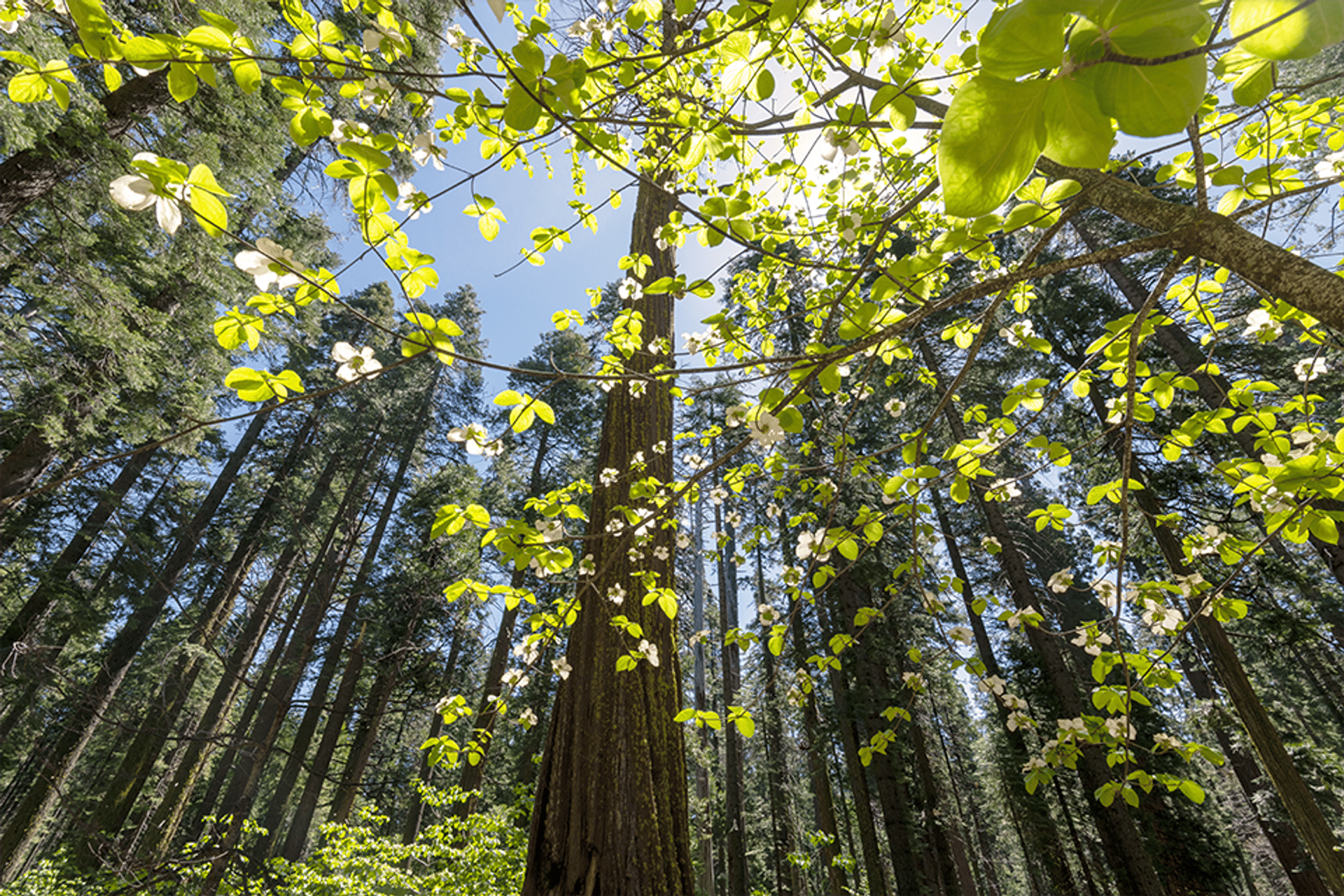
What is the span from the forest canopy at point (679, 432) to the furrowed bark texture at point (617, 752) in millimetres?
15

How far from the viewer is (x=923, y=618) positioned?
10.2 meters

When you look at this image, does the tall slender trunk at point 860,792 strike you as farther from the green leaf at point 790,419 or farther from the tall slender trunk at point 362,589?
the green leaf at point 790,419

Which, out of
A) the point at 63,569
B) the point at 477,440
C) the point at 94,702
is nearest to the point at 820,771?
the point at 94,702

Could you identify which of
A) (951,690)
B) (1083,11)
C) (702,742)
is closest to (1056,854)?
(951,690)

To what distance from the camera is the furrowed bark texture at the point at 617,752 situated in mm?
1561

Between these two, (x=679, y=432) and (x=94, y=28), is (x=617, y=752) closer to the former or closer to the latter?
(x=94, y=28)

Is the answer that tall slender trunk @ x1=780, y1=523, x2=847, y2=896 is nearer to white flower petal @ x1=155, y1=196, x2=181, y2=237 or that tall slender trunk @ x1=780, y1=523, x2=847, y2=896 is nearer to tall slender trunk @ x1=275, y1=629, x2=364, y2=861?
tall slender trunk @ x1=275, y1=629, x2=364, y2=861

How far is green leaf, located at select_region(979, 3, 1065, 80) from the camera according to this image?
0.35m

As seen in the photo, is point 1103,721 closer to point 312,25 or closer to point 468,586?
point 468,586

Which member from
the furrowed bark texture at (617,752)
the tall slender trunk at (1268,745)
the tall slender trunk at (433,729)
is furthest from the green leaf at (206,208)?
the tall slender trunk at (433,729)

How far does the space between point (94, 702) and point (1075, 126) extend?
15.9 feet

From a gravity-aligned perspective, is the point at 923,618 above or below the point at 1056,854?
above

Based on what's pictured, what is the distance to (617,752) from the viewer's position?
1719 mm

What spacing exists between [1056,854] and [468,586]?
11.7 m
